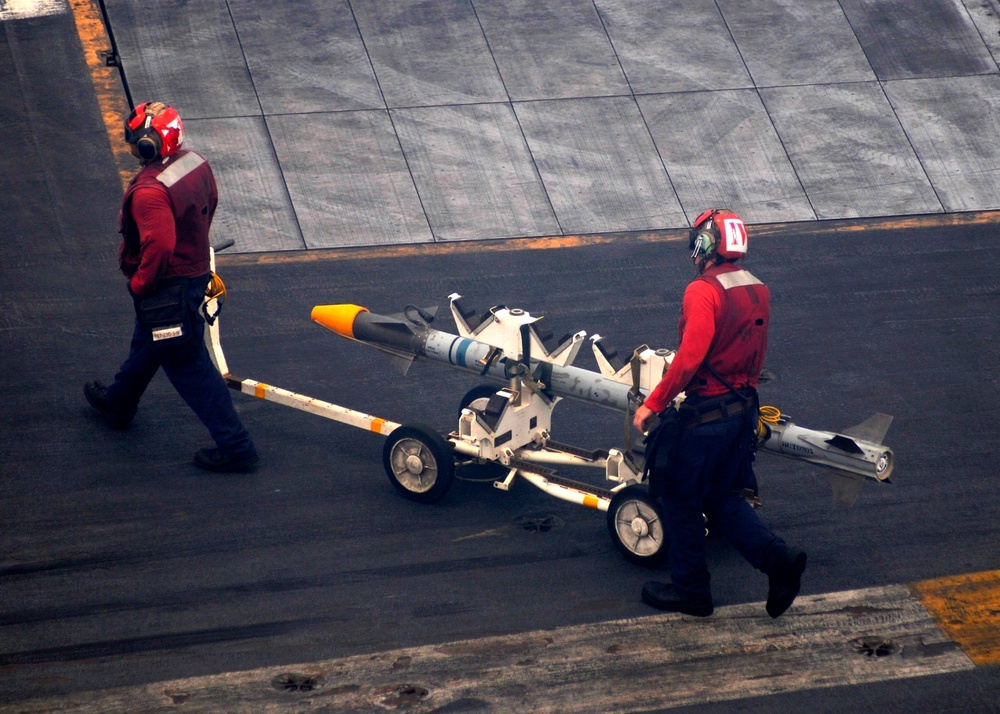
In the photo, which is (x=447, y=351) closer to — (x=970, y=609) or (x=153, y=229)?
(x=153, y=229)

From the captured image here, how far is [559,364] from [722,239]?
1470 mm

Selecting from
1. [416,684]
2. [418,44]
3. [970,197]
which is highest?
[416,684]

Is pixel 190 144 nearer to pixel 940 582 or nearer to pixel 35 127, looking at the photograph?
pixel 35 127

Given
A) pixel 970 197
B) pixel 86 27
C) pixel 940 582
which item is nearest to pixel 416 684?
pixel 940 582

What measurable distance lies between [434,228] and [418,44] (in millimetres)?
3237

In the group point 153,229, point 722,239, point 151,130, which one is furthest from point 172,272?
point 722,239

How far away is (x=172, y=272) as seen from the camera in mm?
7270

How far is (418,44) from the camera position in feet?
44.1

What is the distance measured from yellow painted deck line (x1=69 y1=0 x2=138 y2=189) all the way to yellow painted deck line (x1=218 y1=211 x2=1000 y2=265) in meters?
1.69

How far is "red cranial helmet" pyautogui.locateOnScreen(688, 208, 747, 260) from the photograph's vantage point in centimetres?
623

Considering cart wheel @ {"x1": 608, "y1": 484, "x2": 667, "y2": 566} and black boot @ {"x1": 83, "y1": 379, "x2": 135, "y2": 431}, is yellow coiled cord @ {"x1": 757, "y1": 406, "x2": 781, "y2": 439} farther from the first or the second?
black boot @ {"x1": 83, "y1": 379, "x2": 135, "y2": 431}

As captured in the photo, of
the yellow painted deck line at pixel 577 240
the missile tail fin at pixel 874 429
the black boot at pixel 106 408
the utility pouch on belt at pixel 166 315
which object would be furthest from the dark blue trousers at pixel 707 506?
the yellow painted deck line at pixel 577 240

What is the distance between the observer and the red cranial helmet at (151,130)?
7.04 metres

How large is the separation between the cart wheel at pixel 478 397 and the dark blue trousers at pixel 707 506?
72.3 inches
